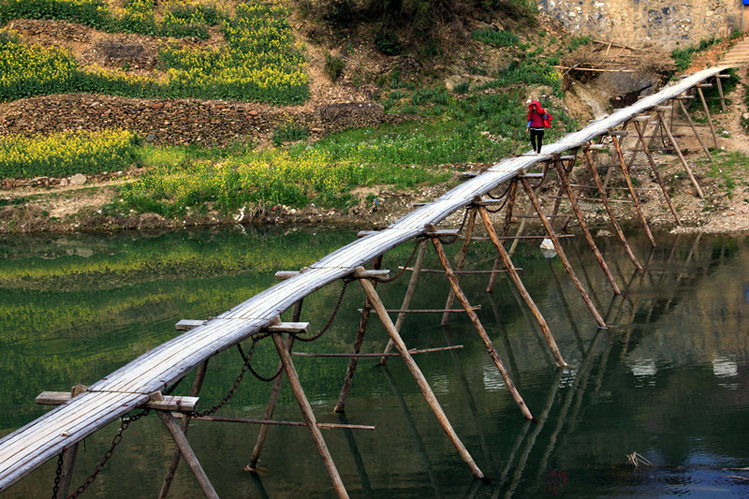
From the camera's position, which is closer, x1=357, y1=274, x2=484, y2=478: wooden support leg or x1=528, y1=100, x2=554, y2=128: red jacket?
x1=357, y1=274, x2=484, y2=478: wooden support leg

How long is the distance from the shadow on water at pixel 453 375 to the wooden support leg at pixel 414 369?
29cm

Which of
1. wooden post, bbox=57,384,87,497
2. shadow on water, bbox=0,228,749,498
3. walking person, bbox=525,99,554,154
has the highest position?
walking person, bbox=525,99,554,154

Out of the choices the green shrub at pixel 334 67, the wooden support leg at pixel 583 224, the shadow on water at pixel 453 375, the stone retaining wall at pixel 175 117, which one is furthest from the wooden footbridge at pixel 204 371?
the green shrub at pixel 334 67

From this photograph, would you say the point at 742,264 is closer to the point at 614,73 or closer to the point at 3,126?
the point at 614,73

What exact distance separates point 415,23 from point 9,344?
61.4ft

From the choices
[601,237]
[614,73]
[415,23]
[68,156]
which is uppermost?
[415,23]

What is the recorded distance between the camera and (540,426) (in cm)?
904

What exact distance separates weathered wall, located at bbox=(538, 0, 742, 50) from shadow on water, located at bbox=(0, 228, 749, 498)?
40.8 feet

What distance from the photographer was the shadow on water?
7.98 metres

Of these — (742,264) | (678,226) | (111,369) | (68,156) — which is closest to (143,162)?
(68,156)

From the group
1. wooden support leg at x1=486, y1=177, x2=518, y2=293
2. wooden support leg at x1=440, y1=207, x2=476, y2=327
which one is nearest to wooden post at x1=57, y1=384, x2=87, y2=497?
wooden support leg at x1=440, y1=207, x2=476, y2=327

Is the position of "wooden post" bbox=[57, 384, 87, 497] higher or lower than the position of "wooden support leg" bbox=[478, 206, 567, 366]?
higher

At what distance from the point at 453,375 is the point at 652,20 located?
2104 cm

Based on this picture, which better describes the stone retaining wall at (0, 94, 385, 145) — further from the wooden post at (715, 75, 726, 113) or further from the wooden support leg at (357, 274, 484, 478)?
the wooden support leg at (357, 274, 484, 478)
